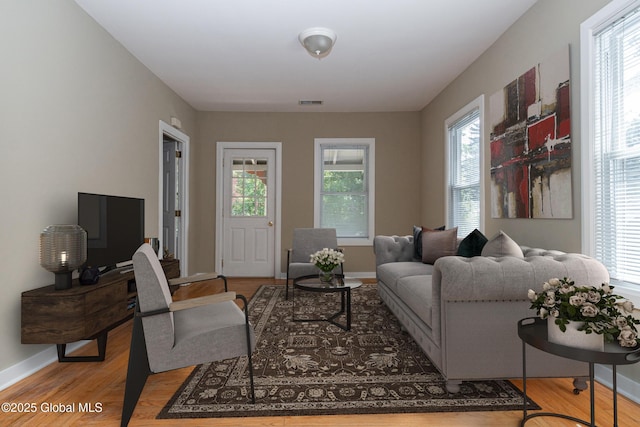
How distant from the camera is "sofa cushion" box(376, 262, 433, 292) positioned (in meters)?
3.42

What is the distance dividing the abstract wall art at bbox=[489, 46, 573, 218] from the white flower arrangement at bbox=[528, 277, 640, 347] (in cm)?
120

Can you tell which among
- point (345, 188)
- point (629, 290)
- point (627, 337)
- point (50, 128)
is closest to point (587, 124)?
point (629, 290)

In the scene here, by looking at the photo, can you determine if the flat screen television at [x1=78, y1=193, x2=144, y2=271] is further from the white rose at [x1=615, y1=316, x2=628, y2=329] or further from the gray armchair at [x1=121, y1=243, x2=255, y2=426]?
the white rose at [x1=615, y1=316, x2=628, y2=329]

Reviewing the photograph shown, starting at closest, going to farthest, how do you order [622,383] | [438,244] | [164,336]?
1. [164,336]
2. [622,383]
3. [438,244]

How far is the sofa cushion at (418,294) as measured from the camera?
238 centimetres

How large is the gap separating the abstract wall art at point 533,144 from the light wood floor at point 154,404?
48.7 inches

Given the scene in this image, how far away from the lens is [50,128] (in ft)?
8.93

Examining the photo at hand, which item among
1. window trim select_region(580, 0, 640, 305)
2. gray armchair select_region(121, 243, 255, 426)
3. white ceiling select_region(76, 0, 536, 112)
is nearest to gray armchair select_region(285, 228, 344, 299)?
white ceiling select_region(76, 0, 536, 112)

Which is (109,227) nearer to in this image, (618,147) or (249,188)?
(249,188)

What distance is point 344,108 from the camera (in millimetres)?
5961

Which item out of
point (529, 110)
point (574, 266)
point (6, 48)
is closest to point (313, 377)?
point (574, 266)

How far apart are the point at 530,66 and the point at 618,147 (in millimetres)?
1167

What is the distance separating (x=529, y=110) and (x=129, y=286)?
3.70 metres

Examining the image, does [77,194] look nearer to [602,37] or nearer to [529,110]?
[529,110]
